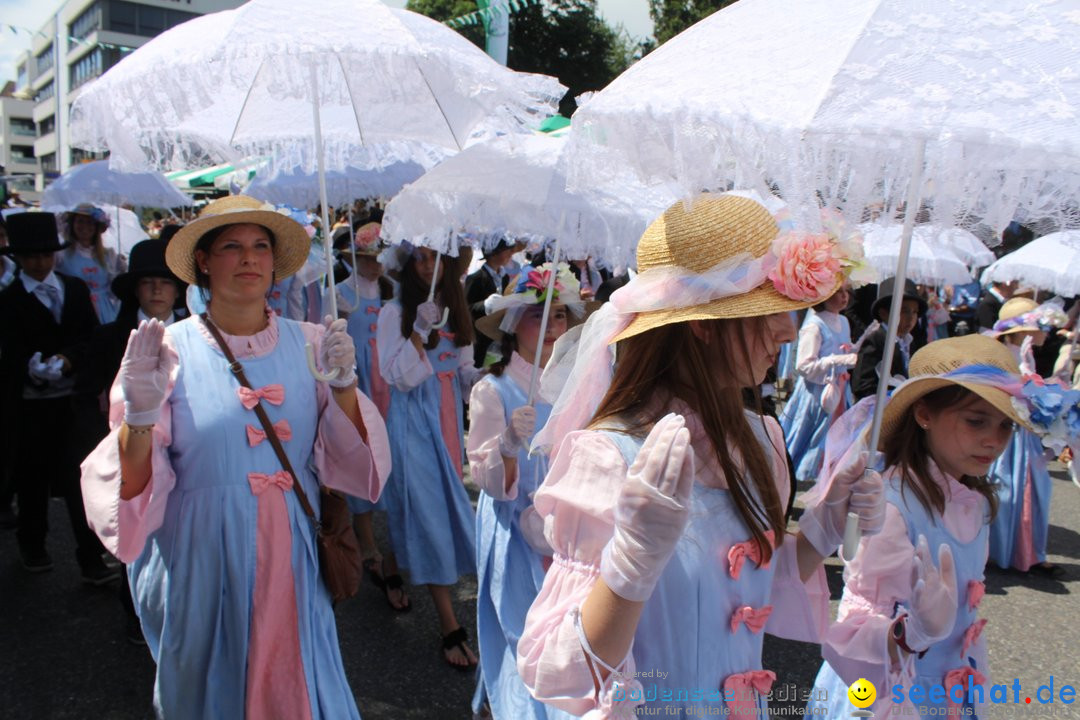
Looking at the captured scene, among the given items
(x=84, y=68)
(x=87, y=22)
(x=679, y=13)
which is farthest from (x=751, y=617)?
(x=87, y=22)

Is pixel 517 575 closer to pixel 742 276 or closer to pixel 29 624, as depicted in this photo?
pixel 742 276

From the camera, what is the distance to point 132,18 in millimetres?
52719

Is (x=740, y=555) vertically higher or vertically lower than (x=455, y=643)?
higher

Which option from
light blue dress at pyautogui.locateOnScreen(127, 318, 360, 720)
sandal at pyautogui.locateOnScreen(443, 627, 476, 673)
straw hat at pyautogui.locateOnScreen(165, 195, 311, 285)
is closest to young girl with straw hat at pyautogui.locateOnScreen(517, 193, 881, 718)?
light blue dress at pyautogui.locateOnScreen(127, 318, 360, 720)

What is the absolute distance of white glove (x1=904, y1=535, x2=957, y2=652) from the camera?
2.12 m

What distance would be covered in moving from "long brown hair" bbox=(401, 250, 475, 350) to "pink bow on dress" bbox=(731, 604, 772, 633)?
316cm

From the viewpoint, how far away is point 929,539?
7.54 ft

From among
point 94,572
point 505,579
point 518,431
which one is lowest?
point 94,572

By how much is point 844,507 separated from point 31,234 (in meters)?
4.80

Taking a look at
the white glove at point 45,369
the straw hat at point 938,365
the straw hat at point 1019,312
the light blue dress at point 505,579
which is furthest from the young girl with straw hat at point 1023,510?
the white glove at point 45,369

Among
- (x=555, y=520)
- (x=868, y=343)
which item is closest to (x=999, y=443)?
(x=555, y=520)

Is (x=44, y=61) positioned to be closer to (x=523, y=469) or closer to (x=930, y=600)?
(x=523, y=469)

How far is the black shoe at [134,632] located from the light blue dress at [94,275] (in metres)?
3.47

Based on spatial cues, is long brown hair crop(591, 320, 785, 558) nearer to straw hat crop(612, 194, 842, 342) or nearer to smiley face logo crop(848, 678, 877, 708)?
straw hat crop(612, 194, 842, 342)
